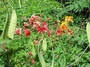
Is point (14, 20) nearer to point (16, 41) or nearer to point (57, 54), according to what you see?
point (57, 54)

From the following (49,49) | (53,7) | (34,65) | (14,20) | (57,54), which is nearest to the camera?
(14,20)

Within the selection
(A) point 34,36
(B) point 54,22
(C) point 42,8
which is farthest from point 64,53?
(C) point 42,8

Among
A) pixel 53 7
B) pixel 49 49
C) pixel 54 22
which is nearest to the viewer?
pixel 49 49

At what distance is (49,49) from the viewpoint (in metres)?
3.05

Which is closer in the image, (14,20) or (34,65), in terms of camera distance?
(14,20)

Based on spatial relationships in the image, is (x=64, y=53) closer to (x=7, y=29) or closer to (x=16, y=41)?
(x=16, y=41)

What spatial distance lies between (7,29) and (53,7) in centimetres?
372

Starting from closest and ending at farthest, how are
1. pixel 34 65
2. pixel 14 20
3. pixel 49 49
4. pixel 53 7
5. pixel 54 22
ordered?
pixel 14 20 → pixel 34 65 → pixel 49 49 → pixel 54 22 → pixel 53 7

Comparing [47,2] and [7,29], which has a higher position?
[7,29]

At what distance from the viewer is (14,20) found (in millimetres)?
636

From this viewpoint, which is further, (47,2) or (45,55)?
(47,2)

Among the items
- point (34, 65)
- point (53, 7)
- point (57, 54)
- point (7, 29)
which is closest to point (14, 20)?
point (7, 29)

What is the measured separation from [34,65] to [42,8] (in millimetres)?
1527

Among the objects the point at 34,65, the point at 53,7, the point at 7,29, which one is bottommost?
the point at 34,65
